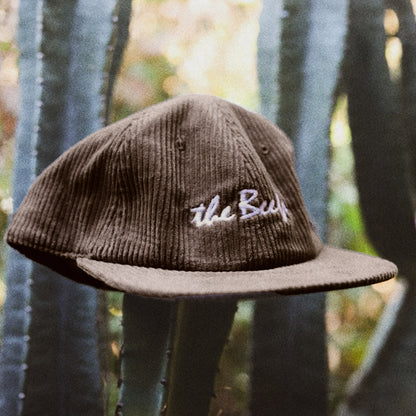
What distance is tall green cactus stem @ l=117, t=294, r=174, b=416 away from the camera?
61 cm

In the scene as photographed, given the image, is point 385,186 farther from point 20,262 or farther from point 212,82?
point 20,262

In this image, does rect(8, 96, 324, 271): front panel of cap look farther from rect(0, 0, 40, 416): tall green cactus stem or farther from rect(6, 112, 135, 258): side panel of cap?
rect(0, 0, 40, 416): tall green cactus stem

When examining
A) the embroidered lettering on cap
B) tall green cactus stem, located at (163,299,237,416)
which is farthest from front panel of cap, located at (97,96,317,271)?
tall green cactus stem, located at (163,299,237,416)

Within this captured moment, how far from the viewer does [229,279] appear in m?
0.44

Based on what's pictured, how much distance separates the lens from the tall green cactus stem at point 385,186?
83 centimetres

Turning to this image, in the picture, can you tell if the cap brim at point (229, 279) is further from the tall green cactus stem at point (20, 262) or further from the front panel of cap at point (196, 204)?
the tall green cactus stem at point (20, 262)

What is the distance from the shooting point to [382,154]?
2.79 ft

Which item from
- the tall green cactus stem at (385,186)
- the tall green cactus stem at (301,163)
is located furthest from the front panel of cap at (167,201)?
the tall green cactus stem at (385,186)

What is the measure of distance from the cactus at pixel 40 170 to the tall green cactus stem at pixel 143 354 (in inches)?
6.7

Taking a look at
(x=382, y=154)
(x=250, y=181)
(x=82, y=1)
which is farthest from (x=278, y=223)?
(x=82, y=1)

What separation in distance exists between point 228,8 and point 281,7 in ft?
0.46

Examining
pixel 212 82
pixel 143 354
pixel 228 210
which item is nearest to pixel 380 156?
pixel 212 82

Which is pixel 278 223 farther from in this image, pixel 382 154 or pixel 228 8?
pixel 228 8

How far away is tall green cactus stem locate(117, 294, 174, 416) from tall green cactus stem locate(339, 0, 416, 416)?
0.48m
